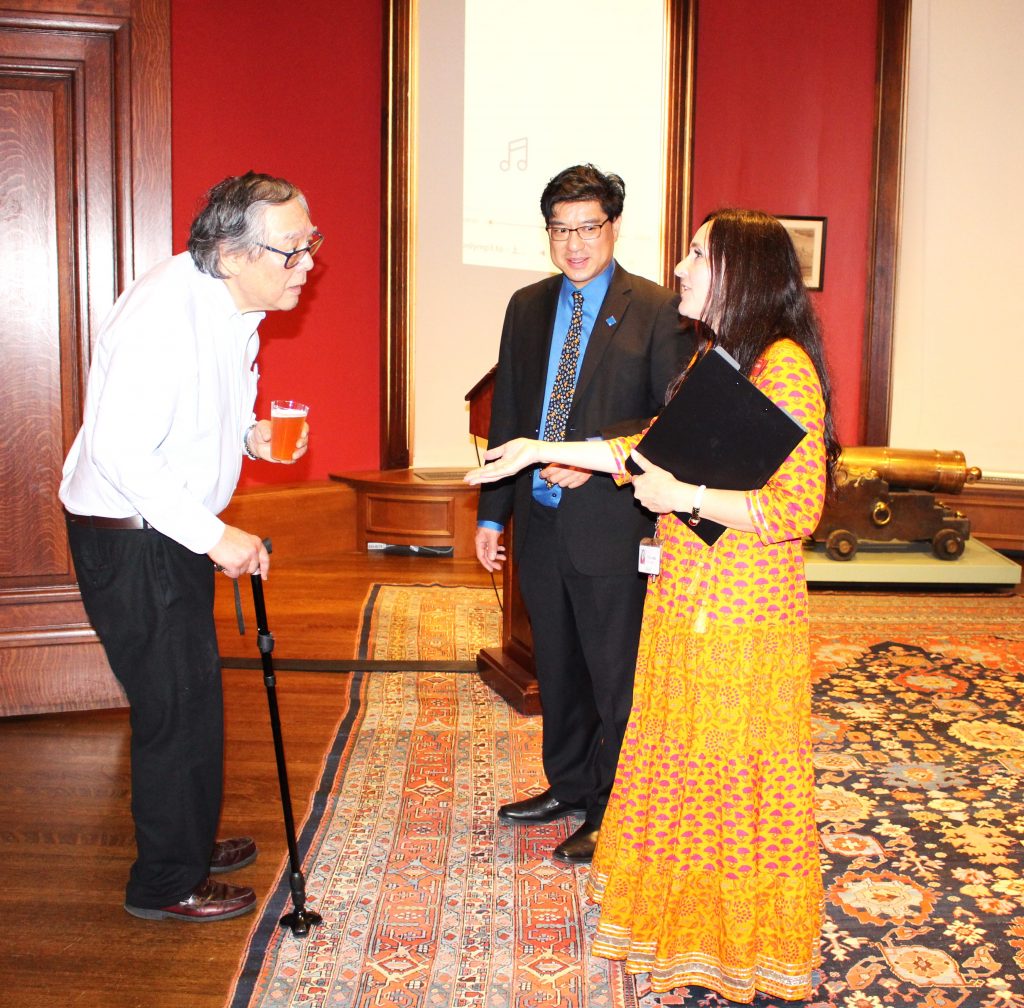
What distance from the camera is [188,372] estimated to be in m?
2.46

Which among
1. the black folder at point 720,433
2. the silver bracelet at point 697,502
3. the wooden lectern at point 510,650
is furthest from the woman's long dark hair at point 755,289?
the wooden lectern at point 510,650

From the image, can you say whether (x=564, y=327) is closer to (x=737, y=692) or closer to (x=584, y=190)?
(x=584, y=190)

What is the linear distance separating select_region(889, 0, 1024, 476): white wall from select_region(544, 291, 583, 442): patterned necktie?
17.6ft

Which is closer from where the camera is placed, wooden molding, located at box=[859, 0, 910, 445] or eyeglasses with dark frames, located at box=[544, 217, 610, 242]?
eyeglasses with dark frames, located at box=[544, 217, 610, 242]

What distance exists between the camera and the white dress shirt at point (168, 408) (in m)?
2.38

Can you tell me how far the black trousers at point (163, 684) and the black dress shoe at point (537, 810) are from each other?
2.99 ft

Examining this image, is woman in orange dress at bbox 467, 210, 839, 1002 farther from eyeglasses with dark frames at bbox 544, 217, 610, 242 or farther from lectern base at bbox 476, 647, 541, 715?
lectern base at bbox 476, 647, 541, 715


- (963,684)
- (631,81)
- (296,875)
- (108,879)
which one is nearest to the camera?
(296,875)

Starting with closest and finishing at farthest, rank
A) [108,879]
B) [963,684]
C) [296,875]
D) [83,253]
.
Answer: [296,875]
[108,879]
[83,253]
[963,684]

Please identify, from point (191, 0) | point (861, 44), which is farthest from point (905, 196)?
point (191, 0)

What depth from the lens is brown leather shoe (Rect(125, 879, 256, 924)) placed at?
2.75 metres

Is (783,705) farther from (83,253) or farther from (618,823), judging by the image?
(83,253)

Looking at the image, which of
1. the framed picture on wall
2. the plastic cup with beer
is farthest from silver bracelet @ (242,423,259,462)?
the framed picture on wall

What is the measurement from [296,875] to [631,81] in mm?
6234
